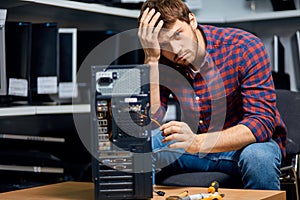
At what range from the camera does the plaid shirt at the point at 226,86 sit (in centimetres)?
178

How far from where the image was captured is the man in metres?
1.72

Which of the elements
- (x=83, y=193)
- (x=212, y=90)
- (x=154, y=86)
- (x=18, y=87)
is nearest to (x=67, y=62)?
(x=18, y=87)

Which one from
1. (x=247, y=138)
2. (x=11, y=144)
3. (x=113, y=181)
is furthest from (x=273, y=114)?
(x=11, y=144)

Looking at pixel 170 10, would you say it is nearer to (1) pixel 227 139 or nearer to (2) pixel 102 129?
(1) pixel 227 139

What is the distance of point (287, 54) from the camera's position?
9.19ft

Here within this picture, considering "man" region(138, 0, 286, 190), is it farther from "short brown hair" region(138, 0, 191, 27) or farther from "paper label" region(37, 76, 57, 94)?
"paper label" region(37, 76, 57, 94)

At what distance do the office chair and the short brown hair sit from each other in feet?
1.50

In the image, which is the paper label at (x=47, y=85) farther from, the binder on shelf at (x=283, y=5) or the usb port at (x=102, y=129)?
the binder on shelf at (x=283, y=5)

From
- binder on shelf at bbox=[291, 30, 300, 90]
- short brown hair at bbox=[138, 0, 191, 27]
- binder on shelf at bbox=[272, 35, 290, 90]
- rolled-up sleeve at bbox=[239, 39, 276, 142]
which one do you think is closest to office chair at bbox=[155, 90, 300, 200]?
rolled-up sleeve at bbox=[239, 39, 276, 142]

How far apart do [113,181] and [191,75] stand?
588 mm

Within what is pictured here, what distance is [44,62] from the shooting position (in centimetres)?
229

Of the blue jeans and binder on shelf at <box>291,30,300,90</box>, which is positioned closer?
the blue jeans

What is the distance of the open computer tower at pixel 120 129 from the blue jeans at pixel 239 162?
0.35 metres

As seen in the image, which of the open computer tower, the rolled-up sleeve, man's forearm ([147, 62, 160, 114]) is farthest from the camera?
man's forearm ([147, 62, 160, 114])
